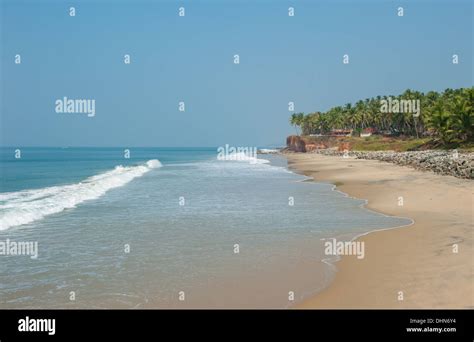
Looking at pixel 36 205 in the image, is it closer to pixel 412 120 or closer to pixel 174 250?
pixel 174 250

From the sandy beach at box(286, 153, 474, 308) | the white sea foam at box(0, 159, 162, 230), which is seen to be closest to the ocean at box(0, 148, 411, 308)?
the white sea foam at box(0, 159, 162, 230)

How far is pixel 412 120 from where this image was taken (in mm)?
105875

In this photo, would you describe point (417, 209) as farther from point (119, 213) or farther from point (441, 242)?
point (119, 213)

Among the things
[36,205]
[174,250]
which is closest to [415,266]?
[174,250]

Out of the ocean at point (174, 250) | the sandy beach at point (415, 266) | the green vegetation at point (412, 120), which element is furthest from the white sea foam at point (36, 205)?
the green vegetation at point (412, 120)

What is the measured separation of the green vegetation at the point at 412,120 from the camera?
64.9m

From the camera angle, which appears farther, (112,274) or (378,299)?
(112,274)

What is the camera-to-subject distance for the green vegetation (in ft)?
213

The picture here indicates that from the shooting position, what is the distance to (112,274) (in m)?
11.2

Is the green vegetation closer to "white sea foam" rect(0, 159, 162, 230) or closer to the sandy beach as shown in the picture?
the sandy beach

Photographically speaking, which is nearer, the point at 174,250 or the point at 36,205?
the point at 174,250
